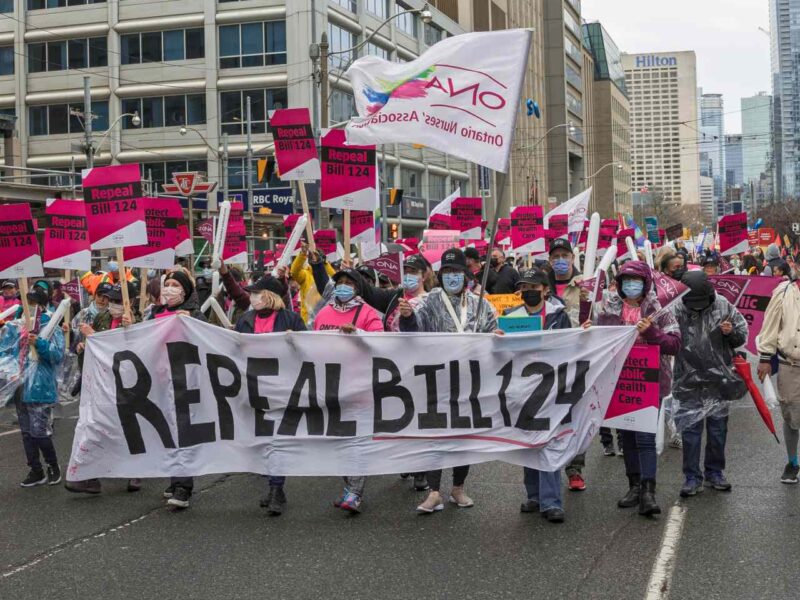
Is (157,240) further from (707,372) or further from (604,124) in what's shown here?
(604,124)

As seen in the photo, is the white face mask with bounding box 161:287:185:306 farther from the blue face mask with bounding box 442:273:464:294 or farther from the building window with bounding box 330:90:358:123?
the building window with bounding box 330:90:358:123

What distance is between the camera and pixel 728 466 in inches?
320

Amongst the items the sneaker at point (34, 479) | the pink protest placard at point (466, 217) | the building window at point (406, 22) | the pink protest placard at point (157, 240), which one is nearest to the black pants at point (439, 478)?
the sneaker at point (34, 479)

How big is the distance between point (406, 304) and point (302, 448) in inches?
49.3

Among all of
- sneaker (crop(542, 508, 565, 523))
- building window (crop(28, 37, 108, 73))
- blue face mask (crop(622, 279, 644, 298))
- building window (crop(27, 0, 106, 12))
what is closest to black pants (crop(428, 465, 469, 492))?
sneaker (crop(542, 508, 565, 523))

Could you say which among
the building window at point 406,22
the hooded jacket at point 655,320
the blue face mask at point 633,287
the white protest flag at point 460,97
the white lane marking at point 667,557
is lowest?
the white lane marking at point 667,557

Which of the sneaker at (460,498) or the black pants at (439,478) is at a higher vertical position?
the black pants at (439,478)

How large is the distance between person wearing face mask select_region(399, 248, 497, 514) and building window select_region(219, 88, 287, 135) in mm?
39799

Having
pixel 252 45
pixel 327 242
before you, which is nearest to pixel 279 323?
pixel 327 242

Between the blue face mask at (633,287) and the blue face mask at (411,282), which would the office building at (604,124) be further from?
the blue face mask at (633,287)

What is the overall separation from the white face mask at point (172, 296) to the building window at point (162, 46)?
41.5 meters

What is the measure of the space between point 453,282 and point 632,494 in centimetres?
192

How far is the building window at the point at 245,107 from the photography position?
1809 inches

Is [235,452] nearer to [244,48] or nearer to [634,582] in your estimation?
[634,582]
